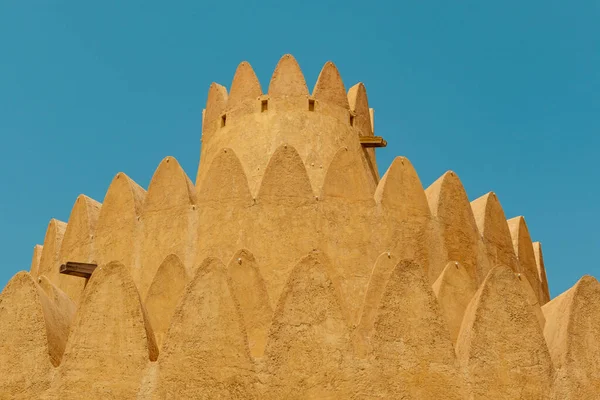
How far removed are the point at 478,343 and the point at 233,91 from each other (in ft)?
24.9

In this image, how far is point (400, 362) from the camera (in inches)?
454

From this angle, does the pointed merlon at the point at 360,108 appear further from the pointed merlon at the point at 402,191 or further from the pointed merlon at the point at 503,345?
the pointed merlon at the point at 503,345

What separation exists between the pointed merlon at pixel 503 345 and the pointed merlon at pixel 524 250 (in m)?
3.95

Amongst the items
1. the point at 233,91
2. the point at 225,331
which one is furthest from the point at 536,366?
the point at 233,91

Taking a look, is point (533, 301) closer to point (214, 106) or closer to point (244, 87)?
point (244, 87)

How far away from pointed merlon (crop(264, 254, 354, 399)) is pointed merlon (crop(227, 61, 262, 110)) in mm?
6114

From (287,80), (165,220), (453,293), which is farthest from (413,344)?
(287,80)

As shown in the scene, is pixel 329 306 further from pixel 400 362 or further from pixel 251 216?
pixel 251 216

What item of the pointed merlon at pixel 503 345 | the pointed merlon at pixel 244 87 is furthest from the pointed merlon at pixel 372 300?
the pointed merlon at pixel 244 87

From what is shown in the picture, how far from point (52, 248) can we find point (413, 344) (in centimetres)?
695

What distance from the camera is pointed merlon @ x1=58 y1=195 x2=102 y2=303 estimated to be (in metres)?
15.3

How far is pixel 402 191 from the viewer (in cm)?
1505

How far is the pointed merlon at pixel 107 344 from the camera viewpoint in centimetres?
1162

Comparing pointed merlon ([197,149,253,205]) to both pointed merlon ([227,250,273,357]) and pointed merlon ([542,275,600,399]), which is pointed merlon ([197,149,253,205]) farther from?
pointed merlon ([542,275,600,399])
